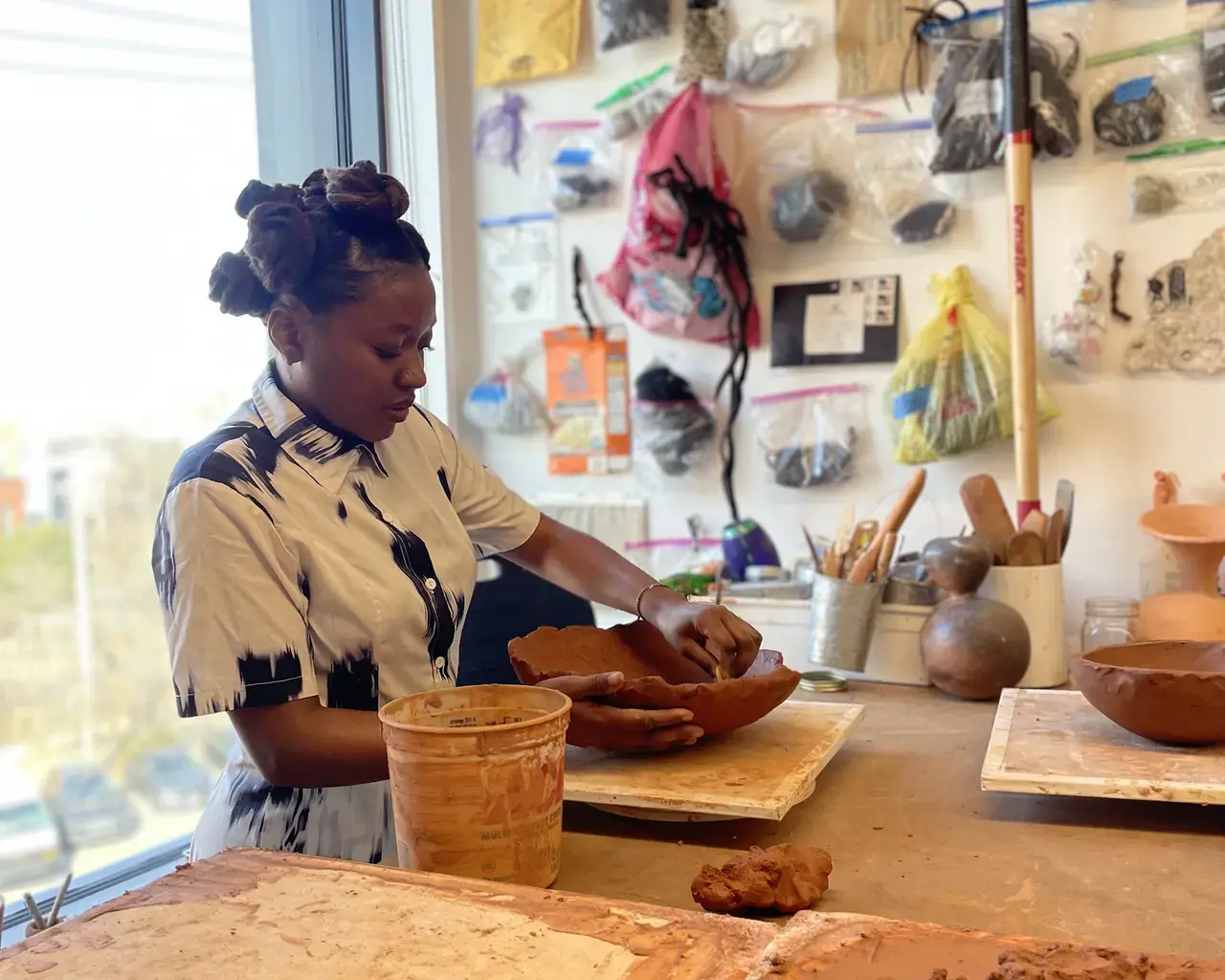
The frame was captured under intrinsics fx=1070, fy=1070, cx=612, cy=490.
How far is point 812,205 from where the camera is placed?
8.43 ft

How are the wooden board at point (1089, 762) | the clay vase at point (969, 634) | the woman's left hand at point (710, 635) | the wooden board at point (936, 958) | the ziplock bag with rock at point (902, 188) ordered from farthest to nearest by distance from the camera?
the ziplock bag with rock at point (902, 188), the clay vase at point (969, 634), the woman's left hand at point (710, 635), the wooden board at point (1089, 762), the wooden board at point (936, 958)

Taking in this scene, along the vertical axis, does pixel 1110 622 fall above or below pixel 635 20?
below

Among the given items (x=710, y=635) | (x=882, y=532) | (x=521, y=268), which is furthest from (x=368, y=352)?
(x=521, y=268)

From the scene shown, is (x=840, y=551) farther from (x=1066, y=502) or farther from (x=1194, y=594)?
(x=1194, y=594)

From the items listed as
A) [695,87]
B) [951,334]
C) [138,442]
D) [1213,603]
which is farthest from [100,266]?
[1213,603]

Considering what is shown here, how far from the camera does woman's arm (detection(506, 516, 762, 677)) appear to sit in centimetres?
147

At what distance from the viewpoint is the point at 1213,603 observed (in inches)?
77.3

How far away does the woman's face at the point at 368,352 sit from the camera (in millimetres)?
1366

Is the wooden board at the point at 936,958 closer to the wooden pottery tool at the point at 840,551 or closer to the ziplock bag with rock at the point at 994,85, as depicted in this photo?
the wooden pottery tool at the point at 840,551

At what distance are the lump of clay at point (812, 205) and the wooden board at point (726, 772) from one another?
1.45 metres

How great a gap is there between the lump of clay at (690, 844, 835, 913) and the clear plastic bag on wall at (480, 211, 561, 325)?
2.20m

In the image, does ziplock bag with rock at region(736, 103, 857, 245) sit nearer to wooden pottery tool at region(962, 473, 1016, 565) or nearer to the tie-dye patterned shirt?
wooden pottery tool at region(962, 473, 1016, 565)

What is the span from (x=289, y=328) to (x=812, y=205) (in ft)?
5.12

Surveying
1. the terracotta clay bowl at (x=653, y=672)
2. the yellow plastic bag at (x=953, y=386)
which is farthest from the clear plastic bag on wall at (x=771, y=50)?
the terracotta clay bowl at (x=653, y=672)
